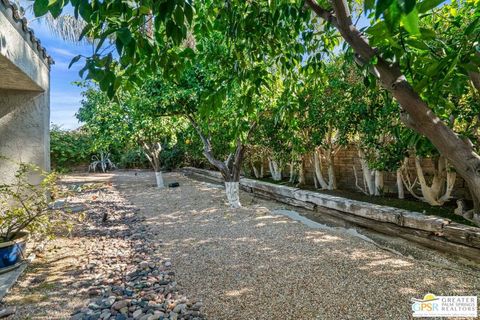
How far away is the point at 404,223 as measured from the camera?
3951 millimetres

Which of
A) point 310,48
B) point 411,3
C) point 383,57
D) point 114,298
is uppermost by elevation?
point 310,48

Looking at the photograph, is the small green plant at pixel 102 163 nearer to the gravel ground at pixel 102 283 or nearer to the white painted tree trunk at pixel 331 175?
the gravel ground at pixel 102 283

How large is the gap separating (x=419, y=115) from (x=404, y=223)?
11.5 ft

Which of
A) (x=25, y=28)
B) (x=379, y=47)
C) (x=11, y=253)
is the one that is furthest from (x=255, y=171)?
(x=379, y=47)

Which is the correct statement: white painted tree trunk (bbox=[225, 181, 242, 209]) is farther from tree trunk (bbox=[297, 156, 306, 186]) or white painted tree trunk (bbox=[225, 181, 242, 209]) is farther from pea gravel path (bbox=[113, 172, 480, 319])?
tree trunk (bbox=[297, 156, 306, 186])

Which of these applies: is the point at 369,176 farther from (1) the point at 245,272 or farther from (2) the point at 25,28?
(2) the point at 25,28

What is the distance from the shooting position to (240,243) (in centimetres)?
381

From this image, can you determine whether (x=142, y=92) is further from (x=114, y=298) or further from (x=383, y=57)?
(x=383, y=57)

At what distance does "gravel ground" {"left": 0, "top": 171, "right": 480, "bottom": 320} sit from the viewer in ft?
7.50

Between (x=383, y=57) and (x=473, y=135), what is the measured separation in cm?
361

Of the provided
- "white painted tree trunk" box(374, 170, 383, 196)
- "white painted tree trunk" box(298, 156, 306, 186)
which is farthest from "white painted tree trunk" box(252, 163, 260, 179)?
"white painted tree trunk" box(374, 170, 383, 196)

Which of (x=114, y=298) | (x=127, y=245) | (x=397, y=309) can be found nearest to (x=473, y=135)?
(x=397, y=309)

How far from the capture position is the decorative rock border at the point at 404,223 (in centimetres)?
325

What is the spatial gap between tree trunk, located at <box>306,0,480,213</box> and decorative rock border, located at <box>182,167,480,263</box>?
289 cm
